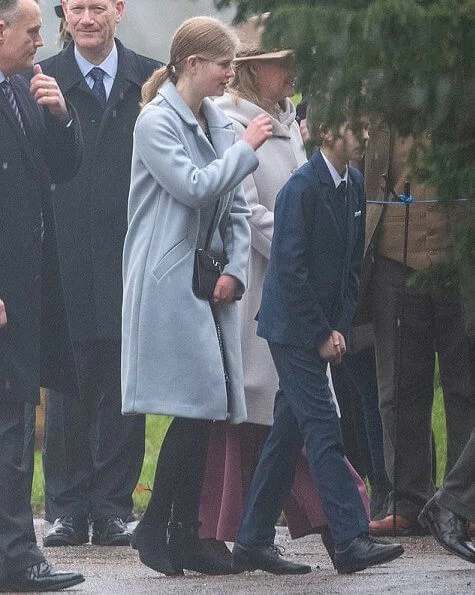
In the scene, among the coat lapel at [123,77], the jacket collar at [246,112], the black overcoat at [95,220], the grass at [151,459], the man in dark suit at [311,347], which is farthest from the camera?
the grass at [151,459]

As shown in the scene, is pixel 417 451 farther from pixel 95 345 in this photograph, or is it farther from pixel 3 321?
pixel 3 321

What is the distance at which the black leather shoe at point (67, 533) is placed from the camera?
7520 millimetres

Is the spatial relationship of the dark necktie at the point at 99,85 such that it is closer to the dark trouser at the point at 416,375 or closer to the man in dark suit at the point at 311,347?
the dark trouser at the point at 416,375

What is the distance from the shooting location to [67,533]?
7.59 metres

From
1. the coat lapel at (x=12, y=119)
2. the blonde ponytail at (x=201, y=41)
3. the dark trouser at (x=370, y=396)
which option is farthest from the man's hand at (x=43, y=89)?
the dark trouser at (x=370, y=396)

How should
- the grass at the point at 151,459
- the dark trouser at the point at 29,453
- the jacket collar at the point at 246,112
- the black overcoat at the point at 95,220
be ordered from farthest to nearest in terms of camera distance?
the grass at the point at 151,459 → the black overcoat at the point at 95,220 → the jacket collar at the point at 246,112 → the dark trouser at the point at 29,453

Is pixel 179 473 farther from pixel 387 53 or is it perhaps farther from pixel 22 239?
pixel 387 53

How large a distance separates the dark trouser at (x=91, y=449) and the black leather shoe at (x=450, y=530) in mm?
1708

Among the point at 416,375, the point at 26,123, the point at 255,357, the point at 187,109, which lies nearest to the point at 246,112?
the point at 187,109

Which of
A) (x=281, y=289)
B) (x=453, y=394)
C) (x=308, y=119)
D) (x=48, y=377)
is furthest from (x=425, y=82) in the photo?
(x=453, y=394)

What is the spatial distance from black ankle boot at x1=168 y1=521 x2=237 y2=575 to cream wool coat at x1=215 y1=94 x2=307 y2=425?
1.87 feet

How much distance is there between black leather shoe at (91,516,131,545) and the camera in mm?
7523

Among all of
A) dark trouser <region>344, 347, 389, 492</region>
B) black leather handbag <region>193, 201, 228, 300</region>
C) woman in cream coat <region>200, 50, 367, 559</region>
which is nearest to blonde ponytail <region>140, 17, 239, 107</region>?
woman in cream coat <region>200, 50, 367, 559</region>

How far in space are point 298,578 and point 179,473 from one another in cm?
55
